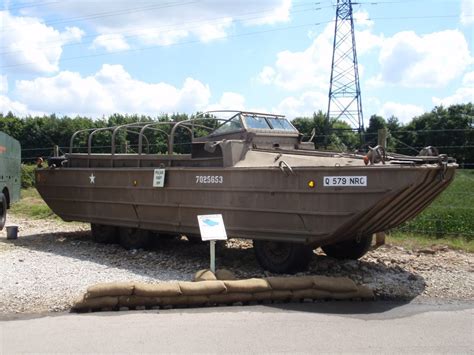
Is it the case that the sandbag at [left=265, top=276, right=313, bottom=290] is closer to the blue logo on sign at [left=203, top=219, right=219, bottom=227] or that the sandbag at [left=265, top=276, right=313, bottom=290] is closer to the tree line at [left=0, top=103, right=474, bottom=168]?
the blue logo on sign at [left=203, top=219, right=219, bottom=227]

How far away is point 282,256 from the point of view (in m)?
8.19

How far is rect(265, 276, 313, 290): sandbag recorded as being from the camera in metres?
6.71

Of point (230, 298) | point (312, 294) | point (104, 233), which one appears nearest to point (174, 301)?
point (230, 298)

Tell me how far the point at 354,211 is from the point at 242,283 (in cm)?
175

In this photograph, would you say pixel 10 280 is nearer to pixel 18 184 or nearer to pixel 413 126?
pixel 18 184

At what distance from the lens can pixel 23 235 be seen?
12.2 metres

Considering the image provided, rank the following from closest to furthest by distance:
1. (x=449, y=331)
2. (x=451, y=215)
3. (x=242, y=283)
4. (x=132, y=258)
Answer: (x=449, y=331)
(x=242, y=283)
(x=132, y=258)
(x=451, y=215)

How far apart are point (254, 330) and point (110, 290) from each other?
69.0 inches

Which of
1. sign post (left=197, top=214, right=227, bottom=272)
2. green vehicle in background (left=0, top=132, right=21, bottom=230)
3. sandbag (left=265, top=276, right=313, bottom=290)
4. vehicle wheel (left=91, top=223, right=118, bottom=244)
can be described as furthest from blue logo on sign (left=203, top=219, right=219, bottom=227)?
green vehicle in background (left=0, top=132, right=21, bottom=230)

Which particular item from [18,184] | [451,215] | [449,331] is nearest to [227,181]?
[449,331]

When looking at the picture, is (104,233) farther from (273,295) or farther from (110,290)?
(273,295)

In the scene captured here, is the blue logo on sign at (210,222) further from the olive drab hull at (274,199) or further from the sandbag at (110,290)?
the sandbag at (110,290)

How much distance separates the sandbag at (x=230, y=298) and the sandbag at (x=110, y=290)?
93 cm

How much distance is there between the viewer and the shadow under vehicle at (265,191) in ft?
23.6
